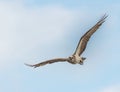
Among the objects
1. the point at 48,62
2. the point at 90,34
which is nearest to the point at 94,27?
the point at 90,34

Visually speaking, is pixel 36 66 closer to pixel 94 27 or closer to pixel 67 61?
pixel 67 61

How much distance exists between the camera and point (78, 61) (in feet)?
121

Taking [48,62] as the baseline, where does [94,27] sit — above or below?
above

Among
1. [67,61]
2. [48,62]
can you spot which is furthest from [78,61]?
[48,62]

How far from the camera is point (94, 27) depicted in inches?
1464

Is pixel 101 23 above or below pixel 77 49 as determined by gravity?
above

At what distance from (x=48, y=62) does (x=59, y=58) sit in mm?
1210

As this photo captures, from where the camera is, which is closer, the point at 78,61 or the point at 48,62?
the point at 78,61

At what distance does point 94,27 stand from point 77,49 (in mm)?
2863

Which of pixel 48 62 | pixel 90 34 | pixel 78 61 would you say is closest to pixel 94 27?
pixel 90 34

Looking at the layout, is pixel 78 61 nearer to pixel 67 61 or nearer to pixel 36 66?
pixel 67 61

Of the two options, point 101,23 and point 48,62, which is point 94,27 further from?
point 48,62

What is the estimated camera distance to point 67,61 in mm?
38562

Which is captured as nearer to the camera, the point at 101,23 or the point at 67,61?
the point at 101,23
